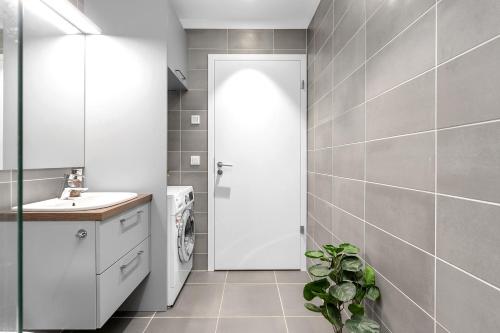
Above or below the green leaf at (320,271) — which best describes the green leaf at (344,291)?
below

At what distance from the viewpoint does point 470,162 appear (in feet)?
2.79

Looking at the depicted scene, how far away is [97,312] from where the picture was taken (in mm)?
1500

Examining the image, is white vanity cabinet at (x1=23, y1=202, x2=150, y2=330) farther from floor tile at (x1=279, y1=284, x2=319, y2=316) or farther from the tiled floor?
floor tile at (x1=279, y1=284, x2=319, y2=316)

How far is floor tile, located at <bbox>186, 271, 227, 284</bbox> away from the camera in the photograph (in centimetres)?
276

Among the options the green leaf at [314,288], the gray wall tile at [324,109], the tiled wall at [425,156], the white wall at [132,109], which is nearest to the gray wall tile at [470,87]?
the tiled wall at [425,156]

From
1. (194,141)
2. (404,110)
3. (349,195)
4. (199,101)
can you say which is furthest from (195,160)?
(404,110)

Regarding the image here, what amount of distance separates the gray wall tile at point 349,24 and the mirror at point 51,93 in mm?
1784

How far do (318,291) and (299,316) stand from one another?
2.38 feet

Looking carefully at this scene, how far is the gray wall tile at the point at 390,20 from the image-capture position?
1.12 metres

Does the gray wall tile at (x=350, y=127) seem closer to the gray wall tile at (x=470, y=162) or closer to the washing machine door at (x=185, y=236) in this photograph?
the gray wall tile at (x=470, y=162)

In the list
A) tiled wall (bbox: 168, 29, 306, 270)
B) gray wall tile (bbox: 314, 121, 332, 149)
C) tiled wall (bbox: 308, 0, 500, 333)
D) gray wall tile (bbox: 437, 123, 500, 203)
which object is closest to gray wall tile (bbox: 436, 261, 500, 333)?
tiled wall (bbox: 308, 0, 500, 333)

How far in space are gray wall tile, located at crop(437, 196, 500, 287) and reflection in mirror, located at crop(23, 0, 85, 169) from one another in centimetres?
205

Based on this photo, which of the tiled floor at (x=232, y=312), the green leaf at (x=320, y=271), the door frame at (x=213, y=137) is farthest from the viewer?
the door frame at (x=213, y=137)

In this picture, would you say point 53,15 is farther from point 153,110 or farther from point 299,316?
point 299,316
